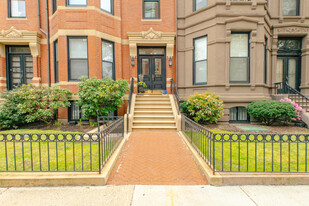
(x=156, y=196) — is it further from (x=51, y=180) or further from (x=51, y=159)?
(x=51, y=159)

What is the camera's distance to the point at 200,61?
33.8 ft

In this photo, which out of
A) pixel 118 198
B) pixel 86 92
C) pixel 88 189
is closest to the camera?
pixel 118 198

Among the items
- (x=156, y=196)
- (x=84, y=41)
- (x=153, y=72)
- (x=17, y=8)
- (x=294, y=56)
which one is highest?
(x=17, y=8)

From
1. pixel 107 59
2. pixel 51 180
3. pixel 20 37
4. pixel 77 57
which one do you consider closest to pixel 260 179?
pixel 51 180

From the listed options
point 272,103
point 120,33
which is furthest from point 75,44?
point 272,103

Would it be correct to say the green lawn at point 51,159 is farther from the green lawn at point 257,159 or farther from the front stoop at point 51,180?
the green lawn at point 257,159

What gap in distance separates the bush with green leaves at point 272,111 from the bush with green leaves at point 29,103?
9.89 metres

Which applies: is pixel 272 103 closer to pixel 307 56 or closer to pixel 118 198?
pixel 307 56

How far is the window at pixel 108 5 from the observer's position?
10.0 metres

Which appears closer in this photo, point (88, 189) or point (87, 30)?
point (88, 189)

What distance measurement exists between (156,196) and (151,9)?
11.8m

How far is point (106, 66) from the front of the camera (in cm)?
1030

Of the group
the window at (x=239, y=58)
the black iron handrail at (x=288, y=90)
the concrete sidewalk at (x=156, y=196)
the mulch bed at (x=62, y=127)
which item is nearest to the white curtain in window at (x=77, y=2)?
the mulch bed at (x=62, y=127)

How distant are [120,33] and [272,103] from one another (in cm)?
971
